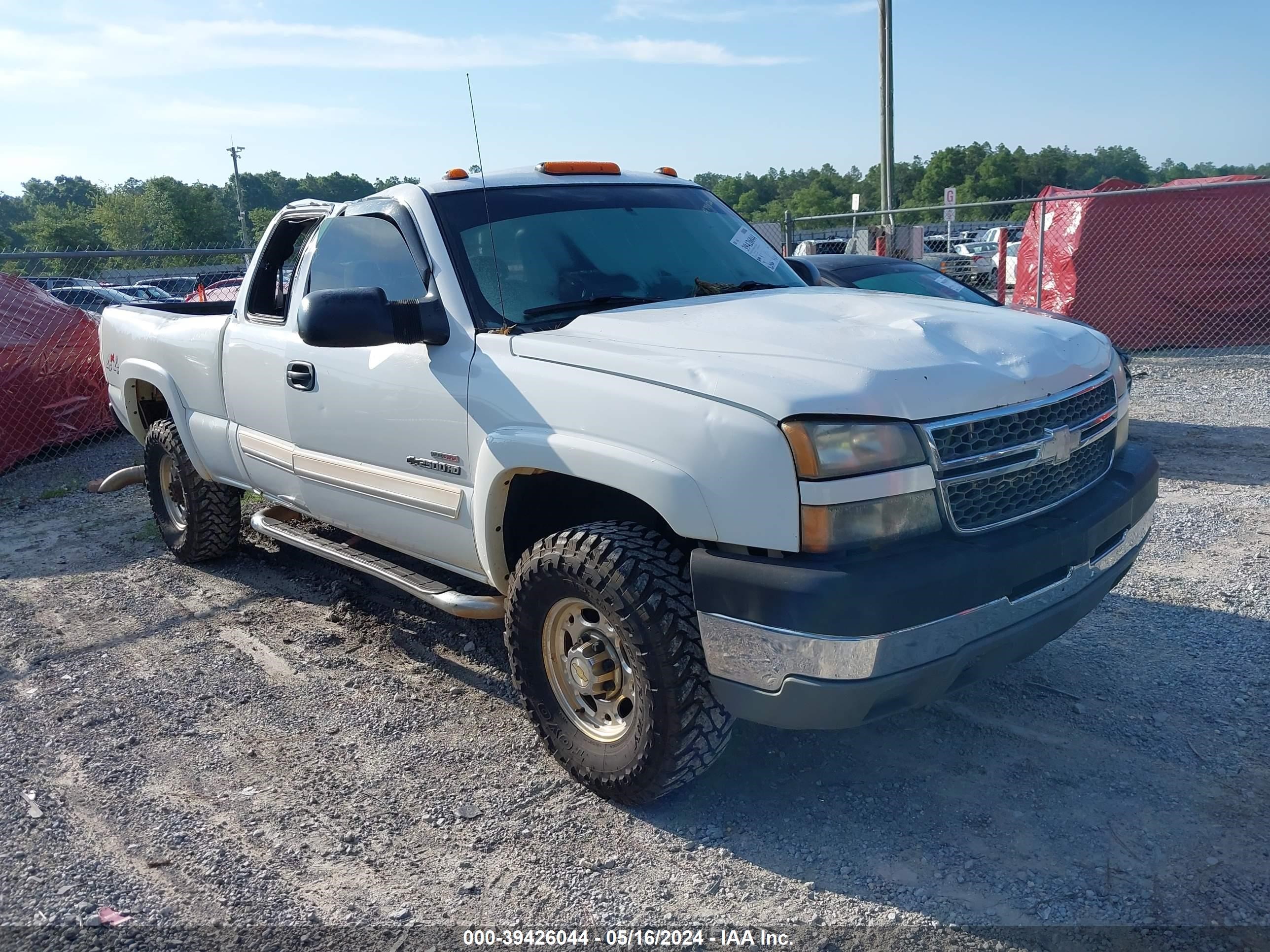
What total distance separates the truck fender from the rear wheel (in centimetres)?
279

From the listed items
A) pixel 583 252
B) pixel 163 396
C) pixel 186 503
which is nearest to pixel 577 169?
pixel 583 252

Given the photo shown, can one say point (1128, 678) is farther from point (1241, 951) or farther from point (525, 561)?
point (525, 561)

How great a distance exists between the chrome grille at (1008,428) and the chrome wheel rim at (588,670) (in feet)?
3.55

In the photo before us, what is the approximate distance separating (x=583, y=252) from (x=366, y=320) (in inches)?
35.0

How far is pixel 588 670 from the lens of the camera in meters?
3.19

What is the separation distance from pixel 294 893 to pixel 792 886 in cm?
139

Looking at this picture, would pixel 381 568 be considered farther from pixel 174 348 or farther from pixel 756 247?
pixel 174 348

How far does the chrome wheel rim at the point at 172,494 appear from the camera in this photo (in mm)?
5895

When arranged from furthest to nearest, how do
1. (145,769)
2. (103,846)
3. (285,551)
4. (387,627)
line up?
1. (285,551)
2. (387,627)
3. (145,769)
4. (103,846)

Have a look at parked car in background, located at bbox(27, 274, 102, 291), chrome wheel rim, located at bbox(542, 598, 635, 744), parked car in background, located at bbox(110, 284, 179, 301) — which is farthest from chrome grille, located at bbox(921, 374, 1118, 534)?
parked car in background, located at bbox(110, 284, 179, 301)

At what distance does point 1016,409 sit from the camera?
9.36 ft

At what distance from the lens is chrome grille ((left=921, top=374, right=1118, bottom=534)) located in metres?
2.71

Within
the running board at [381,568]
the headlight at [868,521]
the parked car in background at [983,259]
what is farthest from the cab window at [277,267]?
the parked car in background at [983,259]

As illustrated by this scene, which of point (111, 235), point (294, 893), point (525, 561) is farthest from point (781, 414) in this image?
point (111, 235)
